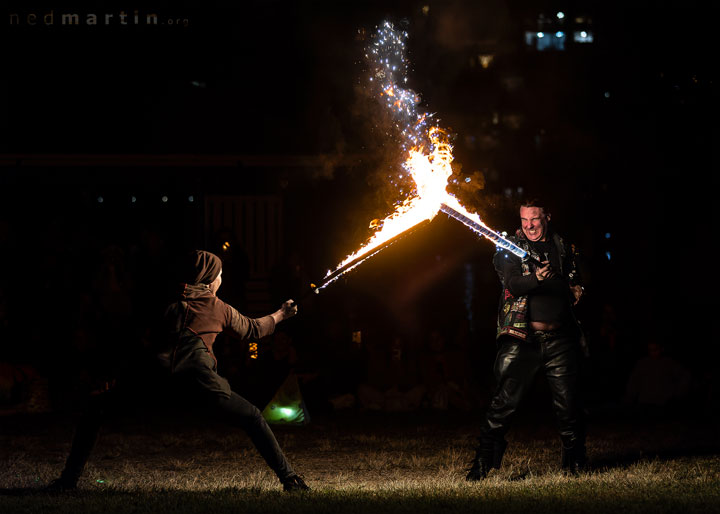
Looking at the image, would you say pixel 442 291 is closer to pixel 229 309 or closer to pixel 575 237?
pixel 575 237

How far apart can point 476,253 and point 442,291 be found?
277 centimetres

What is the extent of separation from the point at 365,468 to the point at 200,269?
2.98 metres

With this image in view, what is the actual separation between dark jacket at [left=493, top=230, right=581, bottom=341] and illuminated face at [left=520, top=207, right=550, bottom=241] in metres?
0.08

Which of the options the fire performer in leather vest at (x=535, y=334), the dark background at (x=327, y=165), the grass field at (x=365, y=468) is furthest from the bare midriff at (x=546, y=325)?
the dark background at (x=327, y=165)

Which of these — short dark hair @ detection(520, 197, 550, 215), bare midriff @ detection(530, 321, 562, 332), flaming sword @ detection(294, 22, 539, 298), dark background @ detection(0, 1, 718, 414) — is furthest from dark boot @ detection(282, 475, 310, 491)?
dark background @ detection(0, 1, 718, 414)

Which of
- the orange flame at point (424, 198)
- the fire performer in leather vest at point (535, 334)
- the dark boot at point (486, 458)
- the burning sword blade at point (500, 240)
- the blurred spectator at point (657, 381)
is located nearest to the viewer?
the burning sword blade at point (500, 240)

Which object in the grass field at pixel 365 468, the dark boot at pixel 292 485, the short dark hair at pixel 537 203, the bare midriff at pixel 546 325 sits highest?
the short dark hair at pixel 537 203

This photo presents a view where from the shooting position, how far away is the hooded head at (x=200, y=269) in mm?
7496

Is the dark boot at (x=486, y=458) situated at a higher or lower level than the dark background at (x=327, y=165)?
lower

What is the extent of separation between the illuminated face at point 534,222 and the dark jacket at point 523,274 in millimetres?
83

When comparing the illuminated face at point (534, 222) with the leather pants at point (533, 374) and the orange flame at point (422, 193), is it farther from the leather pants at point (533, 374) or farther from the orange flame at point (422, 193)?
the leather pants at point (533, 374)

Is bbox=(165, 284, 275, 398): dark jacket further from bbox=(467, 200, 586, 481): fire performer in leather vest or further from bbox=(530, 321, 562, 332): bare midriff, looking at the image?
bbox=(530, 321, 562, 332): bare midriff

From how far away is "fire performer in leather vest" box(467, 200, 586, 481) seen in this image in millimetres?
8148

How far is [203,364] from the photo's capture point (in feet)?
24.5
